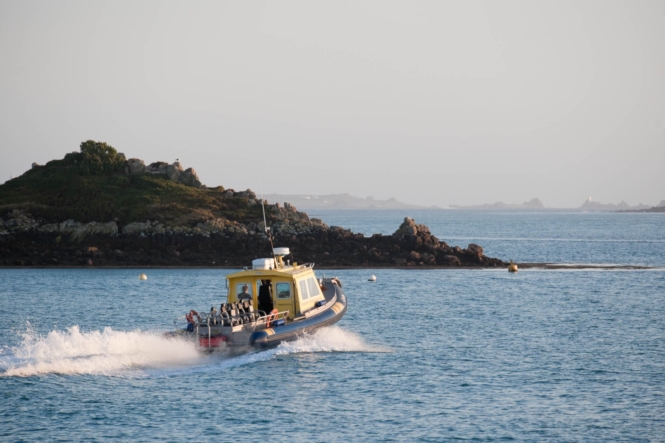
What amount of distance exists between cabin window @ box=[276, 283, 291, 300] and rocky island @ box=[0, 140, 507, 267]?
31636 millimetres

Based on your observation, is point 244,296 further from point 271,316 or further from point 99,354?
point 99,354

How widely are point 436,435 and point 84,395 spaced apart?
9.51m

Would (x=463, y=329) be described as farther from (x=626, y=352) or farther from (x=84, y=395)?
(x=84, y=395)

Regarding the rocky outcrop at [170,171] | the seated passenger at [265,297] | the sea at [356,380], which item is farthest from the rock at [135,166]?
the seated passenger at [265,297]

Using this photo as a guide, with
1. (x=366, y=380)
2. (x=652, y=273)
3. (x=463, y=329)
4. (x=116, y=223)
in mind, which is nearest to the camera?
(x=366, y=380)

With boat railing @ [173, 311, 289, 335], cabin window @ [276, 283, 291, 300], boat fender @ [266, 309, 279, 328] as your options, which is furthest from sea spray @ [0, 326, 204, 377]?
cabin window @ [276, 283, 291, 300]

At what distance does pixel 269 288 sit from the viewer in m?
28.1

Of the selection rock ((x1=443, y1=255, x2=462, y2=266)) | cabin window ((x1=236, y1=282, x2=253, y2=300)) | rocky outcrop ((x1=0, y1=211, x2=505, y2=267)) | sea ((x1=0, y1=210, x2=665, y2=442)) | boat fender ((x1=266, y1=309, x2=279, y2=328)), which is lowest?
sea ((x1=0, y1=210, x2=665, y2=442))

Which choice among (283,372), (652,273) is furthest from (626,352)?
(652,273)

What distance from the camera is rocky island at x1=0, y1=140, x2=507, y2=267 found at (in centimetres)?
6234

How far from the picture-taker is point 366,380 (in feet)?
79.2

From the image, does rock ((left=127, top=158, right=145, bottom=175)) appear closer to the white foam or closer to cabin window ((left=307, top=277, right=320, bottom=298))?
cabin window ((left=307, top=277, right=320, bottom=298))

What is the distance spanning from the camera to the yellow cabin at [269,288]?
27.6 meters

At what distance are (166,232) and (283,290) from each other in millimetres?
39276
